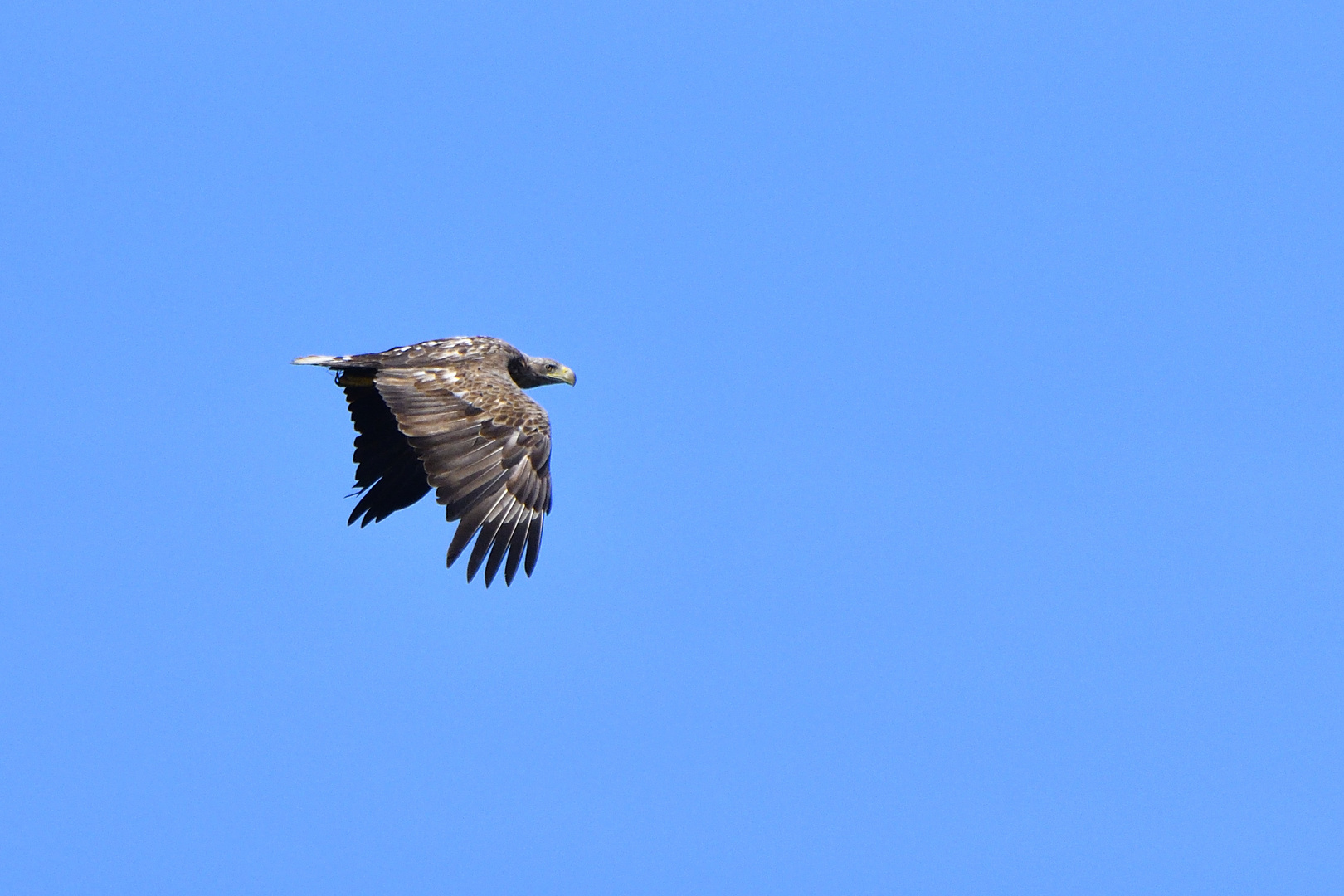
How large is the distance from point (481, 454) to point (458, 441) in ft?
0.94

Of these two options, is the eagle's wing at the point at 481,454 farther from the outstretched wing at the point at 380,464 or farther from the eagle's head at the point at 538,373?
the eagle's head at the point at 538,373

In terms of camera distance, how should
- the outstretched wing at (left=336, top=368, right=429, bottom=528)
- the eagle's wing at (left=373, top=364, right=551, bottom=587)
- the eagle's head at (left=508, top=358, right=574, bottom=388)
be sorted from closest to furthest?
the eagle's wing at (left=373, top=364, right=551, bottom=587), the outstretched wing at (left=336, top=368, right=429, bottom=528), the eagle's head at (left=508, top=358, right=574, bottom=388)

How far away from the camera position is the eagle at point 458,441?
17.0 metres

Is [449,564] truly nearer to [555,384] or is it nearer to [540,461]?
[540,461]

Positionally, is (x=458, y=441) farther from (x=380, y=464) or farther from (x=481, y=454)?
(x=380, y=464)

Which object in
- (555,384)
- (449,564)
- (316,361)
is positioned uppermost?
(555,384)

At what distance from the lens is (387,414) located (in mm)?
20625

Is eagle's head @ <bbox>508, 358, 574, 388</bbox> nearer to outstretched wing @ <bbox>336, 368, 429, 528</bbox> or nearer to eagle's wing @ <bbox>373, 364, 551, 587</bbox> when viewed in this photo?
outstretched wing @ <bbox>336, 368, 429, 528</bbox>

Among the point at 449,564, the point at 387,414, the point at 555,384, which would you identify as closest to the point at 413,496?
the point at 387,414

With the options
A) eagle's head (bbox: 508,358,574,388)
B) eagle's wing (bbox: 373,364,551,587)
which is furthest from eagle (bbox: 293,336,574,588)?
eagle's head (bbox: 508,358,574,388)

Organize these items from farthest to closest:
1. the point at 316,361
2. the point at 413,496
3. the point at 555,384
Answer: the point at 555,384, the point at 413,496, the point at 316,361

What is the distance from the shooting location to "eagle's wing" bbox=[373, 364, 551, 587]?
16.9 meters

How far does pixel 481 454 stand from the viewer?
17.5 meters

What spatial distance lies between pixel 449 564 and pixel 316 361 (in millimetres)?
4222
